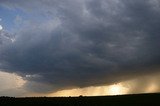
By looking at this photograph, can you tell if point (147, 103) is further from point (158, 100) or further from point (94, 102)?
point (94, 102)

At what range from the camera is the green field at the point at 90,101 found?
Result: 78.9 meters

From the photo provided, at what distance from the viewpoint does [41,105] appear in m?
79.6

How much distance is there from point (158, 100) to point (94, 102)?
545 inches

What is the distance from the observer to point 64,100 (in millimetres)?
84125

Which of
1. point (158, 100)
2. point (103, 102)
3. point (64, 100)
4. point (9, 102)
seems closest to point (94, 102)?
point (103, 102)

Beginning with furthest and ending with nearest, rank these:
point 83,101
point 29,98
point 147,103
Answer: point 29,98, point 83,101, point 147,103

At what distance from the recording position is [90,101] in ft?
270

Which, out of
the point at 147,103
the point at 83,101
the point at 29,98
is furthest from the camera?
the point at 29,98

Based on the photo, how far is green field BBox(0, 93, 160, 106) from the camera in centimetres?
7888

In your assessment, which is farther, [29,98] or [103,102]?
[29,98]

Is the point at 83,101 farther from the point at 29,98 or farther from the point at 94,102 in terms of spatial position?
the point at 29,98

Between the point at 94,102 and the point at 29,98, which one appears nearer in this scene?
the point at 94,102

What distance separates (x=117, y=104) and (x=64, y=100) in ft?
42.6

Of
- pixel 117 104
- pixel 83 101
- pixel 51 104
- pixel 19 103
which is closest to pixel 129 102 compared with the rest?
pixel 117 104
